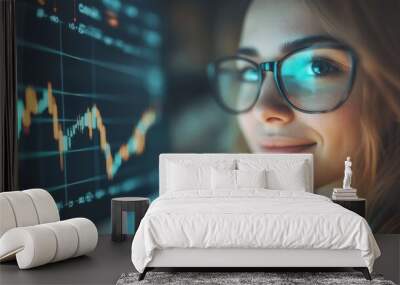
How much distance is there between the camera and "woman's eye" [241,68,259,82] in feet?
25.6

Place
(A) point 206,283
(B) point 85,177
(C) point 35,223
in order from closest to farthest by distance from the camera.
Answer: (A) point 206,283
(C) point 35,223
(B) point 85,177

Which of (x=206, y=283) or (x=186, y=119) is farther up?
(x=186, y=119)

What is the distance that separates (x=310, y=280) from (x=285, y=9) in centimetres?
362

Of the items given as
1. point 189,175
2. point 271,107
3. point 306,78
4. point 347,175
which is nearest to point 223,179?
point 189,175

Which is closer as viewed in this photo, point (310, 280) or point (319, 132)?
point (310, 280)

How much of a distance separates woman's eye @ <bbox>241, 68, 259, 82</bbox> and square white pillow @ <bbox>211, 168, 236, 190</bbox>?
1.25m

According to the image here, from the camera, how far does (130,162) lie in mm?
7836

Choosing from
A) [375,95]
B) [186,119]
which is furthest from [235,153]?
[375,95]

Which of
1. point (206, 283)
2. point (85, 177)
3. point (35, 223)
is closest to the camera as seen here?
point (206, 283)

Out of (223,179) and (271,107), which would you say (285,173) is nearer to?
(223,179)

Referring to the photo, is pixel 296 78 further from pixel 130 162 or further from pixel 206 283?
pixel 206 283

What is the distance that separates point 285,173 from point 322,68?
4.55 ft

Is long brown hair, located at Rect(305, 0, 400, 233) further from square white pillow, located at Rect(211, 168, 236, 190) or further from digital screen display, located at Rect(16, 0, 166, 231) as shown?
digital screen display, located at Rect(16, 0, 166, 231)

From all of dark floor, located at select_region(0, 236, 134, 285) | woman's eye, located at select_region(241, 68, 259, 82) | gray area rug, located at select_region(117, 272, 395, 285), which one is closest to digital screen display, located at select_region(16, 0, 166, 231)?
woman's eye, located at select_region(241, 68, 259, 82)
